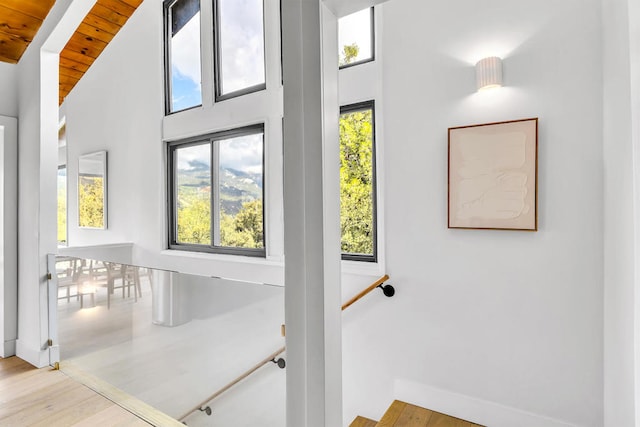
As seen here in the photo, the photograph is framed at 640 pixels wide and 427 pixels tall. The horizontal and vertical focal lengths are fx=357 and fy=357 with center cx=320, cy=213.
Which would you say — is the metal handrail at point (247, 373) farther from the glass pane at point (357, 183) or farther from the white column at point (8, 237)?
the white column at point (8, 237)

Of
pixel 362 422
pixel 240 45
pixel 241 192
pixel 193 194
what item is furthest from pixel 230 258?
pixel 240 45

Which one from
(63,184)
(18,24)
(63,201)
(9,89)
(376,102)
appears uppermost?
(18,24)

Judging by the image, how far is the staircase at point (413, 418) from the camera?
2105mm

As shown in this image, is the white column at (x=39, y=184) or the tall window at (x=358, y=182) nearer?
the white column at (x=39, y=184)

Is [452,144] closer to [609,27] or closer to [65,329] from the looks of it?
[609,27]

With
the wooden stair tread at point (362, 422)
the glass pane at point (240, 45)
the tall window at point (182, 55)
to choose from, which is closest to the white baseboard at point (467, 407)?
the wooden stair tread at point (362, 422)

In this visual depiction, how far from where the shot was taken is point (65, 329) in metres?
2.42

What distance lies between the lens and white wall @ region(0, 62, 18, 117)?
267 cm

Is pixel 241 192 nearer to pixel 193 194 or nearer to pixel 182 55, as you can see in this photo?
pixel 193 194

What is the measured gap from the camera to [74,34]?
384 cm

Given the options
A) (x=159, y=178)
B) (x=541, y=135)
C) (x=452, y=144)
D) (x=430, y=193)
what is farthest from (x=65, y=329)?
(x=541, y=135)

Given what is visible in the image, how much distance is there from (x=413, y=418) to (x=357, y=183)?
159 cm

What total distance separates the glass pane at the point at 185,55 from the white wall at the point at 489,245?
226 cm

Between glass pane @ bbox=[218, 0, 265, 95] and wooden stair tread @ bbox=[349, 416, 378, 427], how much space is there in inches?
113
